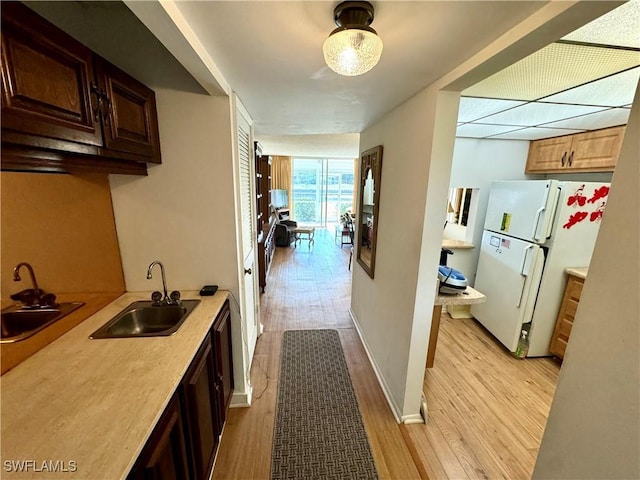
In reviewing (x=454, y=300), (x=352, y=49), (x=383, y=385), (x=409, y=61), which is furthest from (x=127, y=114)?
(x=383, y=385)

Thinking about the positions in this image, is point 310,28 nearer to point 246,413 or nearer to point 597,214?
point 246,413

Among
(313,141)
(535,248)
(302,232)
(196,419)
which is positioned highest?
(313,141)

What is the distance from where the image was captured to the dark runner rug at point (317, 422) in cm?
157

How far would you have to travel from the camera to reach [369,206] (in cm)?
280

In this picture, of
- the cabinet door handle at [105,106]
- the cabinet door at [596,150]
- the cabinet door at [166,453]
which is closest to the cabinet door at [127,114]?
the cabinet door handle at [105,106]

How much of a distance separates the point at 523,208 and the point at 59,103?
3356 mm

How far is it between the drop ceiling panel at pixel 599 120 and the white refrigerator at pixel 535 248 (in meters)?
0.52

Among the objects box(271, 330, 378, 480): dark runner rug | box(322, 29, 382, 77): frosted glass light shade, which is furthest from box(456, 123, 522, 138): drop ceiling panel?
box(271, 330, 378, 480): dark runner rug

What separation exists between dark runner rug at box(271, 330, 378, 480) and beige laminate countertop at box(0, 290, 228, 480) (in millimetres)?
1060

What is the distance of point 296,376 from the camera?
2.31 metres

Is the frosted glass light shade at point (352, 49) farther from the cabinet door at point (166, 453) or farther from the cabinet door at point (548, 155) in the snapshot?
the cabinet door at point (548, 155)

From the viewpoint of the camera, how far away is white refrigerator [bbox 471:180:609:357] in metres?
2.34

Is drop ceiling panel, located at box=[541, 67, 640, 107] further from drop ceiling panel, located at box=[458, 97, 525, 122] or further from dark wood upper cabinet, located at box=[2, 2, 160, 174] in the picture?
dark wood upper cabinet, located at box=[2, 2, 160, 174]

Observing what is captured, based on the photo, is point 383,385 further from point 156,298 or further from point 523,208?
point 523,208
